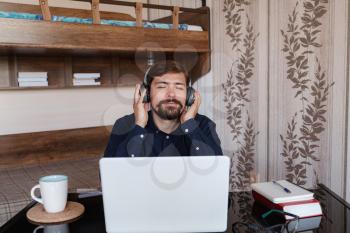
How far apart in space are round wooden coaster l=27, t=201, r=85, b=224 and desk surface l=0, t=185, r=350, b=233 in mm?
17

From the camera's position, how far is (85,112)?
106 inches

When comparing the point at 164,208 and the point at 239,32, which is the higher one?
the point at 239,32

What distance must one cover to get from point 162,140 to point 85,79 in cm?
132

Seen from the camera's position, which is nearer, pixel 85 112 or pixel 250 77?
pixel 250 77

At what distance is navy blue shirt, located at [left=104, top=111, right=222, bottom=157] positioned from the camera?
141 centimetres

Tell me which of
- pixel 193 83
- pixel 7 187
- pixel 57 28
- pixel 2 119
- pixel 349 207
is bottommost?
pixel 7 187

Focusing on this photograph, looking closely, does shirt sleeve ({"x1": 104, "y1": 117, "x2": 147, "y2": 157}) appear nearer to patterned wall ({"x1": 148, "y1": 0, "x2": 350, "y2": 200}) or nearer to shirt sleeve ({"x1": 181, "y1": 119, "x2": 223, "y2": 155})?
shirt sleeve ({"x1": 181, "y1": 119, "x2": 223, "y2": 155})

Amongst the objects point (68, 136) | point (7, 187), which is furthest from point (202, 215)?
point (68, 136)

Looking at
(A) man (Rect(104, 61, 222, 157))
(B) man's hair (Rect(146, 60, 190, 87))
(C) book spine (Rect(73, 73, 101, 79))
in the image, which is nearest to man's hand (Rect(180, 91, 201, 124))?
(A) man (Rect(104, 61, 222, 157))

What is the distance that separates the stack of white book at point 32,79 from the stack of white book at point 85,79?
0.69 feet

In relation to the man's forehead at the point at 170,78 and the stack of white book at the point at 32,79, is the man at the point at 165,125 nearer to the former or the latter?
the man's forehead at the point at 170,78

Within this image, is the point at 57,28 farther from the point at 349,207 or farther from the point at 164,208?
the point at 349,207

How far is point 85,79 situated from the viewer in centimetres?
262

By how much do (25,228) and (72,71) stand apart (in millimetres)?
1845
